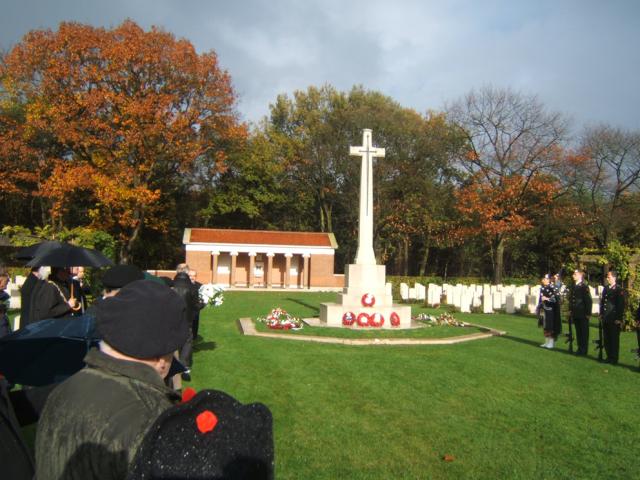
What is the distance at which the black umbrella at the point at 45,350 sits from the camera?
10.6ft

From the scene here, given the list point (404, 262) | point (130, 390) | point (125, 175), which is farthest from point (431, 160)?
point (130, 390)

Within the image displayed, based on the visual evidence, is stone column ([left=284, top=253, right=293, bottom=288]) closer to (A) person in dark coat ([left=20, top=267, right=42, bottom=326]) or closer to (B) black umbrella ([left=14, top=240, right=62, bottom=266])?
(B) black umbrella ([left=14, top=240, right=62, bottom=266])

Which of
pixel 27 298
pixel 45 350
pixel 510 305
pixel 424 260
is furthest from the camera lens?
pixel 424 260

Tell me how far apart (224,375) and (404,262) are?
3957 centimetres

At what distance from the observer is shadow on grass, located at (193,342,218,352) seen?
37.0 feet

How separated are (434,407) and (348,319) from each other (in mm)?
8080

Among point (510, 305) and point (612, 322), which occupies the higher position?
point (612, 322)

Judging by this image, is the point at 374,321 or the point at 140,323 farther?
the point at 374,321

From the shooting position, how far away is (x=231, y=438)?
5.04 ft

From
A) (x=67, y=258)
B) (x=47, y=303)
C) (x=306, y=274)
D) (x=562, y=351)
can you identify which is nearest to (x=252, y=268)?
(x=306, y=274)

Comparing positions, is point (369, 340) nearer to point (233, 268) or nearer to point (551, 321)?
point (551, 321)

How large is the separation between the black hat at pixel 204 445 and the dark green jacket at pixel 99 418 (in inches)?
7.8

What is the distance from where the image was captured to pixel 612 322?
10.8 meters

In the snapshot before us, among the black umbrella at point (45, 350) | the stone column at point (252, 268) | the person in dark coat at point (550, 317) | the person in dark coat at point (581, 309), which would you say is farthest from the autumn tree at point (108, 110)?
the black umbrella at point (45, 350)
